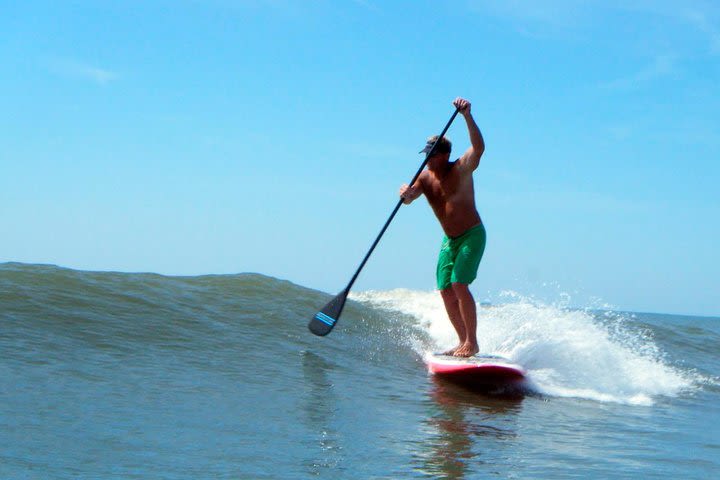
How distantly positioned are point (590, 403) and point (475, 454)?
2180 mm

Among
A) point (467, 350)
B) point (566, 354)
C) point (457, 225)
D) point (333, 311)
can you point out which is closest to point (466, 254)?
point (457, 225)

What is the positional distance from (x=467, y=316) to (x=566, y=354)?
1.29m

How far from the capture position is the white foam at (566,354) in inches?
252

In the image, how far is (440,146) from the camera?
20.2 feet

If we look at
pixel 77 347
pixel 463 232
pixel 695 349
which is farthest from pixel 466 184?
pixel 695 349

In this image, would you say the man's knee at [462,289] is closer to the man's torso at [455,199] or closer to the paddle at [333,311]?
the man's torso at [455,199]

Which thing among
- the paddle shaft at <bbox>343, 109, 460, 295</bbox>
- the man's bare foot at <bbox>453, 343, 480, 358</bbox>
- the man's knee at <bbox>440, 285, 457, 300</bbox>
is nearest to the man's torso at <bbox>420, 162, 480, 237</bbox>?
the paddle shaft at <bbox>343, 109, 460, 295</bbox>

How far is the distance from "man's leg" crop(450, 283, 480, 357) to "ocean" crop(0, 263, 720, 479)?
1.06 ft

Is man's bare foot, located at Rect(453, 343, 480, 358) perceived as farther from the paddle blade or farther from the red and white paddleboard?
the paddle blade

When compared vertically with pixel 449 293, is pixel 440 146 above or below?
above

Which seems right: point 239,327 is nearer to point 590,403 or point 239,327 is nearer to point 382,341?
point 382,341

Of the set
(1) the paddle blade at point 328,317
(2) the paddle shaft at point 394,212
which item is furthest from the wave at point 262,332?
(2) the paddle shaft at point 394,212

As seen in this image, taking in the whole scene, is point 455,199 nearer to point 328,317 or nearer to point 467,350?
point 467,350

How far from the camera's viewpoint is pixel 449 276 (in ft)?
20.8
